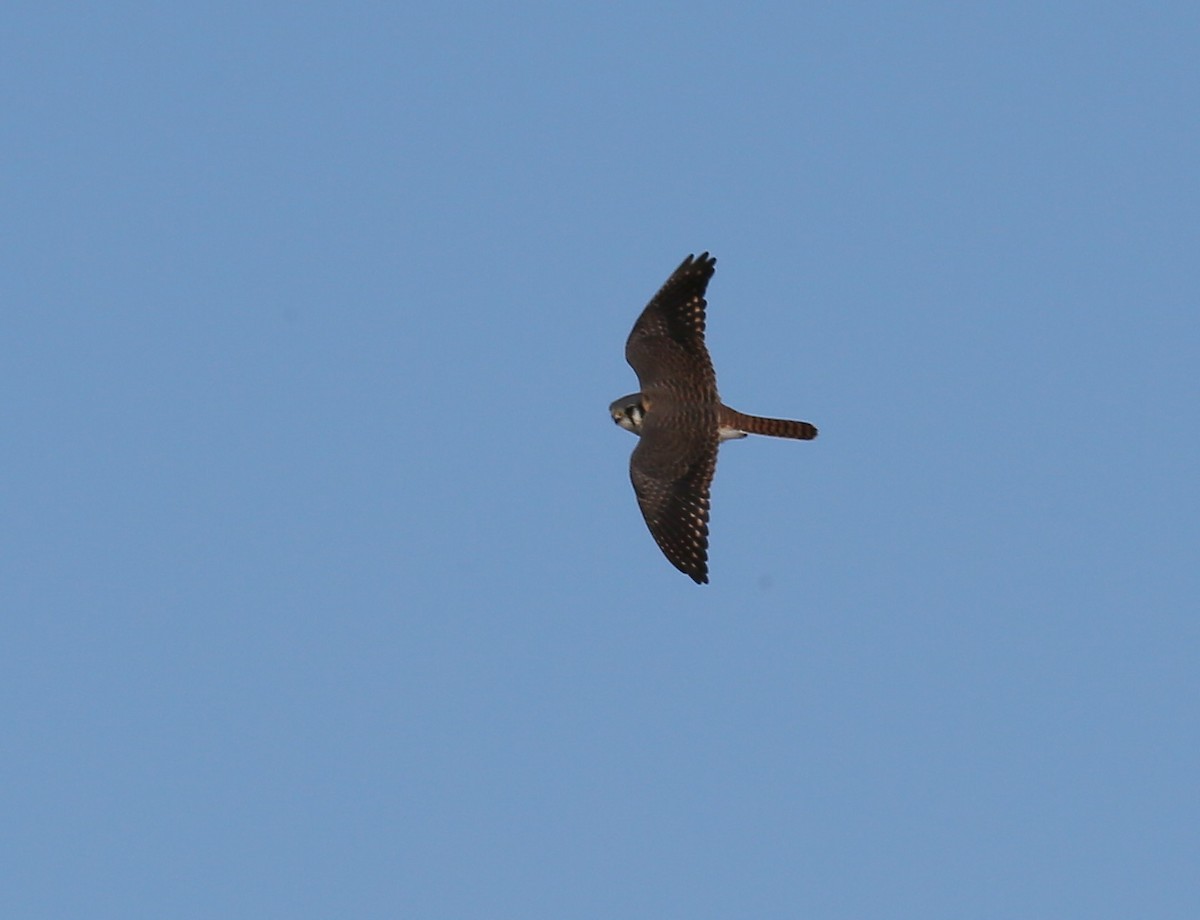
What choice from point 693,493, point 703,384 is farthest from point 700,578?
point 703,384

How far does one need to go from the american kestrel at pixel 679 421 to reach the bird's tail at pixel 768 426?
1 centimetres

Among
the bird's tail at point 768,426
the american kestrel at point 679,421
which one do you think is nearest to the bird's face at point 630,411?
the american kestrel at point 679,421

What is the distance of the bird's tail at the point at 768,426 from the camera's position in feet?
76.5

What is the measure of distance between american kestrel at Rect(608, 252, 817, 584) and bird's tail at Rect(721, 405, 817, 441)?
0.01 meters

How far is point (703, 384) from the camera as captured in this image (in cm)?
2359

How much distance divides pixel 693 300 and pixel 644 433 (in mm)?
1654

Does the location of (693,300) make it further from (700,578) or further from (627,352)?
(700,578)

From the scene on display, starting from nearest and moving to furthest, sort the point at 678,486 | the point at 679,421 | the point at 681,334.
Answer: the point at 678,486, the point at 679,421, the point at 681,334

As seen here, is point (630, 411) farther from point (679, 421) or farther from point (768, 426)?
point (768, 426)

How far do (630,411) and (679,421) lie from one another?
67 centimetres

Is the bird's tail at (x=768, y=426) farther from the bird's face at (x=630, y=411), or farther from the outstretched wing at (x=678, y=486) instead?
the bird's face at (x=630, y=411)

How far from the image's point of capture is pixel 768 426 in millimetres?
23438

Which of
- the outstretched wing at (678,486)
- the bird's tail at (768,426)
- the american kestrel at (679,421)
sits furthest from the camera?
the bird's tail at (768,426)

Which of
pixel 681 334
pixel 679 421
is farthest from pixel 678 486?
pixel 681 334
